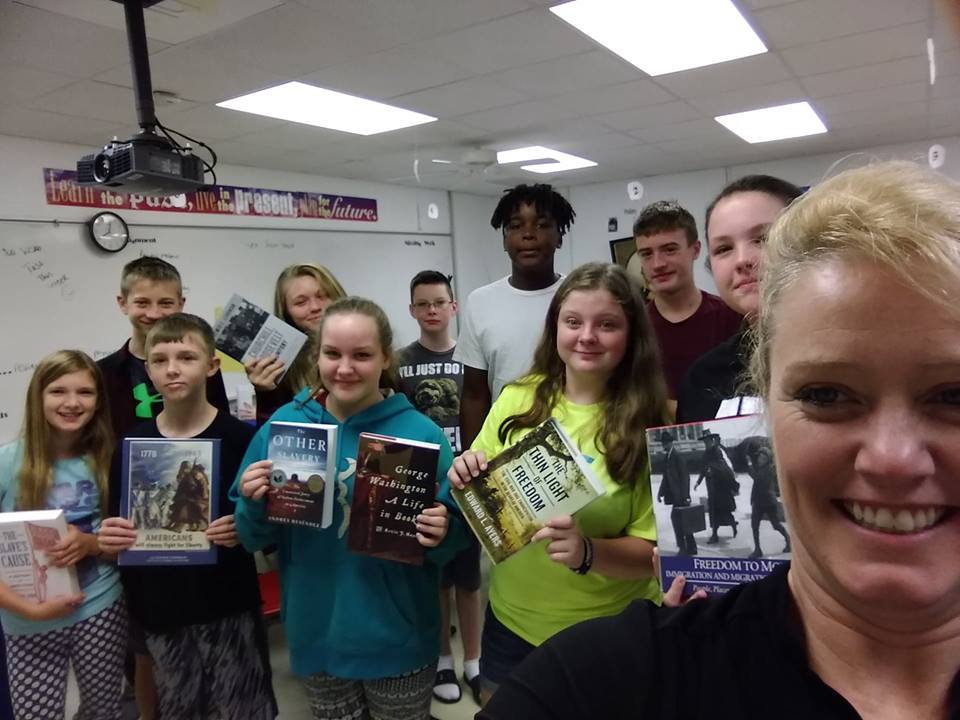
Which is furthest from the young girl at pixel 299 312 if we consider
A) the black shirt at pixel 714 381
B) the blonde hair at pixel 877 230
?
the blonde hair at pixel 877 230

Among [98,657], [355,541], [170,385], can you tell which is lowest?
[98,657]

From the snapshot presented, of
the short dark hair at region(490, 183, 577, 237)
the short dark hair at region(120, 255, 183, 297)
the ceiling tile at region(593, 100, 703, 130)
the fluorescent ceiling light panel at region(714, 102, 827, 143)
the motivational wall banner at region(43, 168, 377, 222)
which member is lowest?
the short dark hair at region(120, 255, 183, 297)

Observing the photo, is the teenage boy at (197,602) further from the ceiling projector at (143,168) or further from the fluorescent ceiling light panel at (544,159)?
the fluorescent ceiling light panel at (544,159)

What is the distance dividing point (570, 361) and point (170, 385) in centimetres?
131

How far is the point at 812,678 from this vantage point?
700 millimetres

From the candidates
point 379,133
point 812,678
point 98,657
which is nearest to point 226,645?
point 98,657

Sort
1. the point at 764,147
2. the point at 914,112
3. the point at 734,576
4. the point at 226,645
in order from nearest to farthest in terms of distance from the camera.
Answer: the point at 734,576
the point at 226,645
the point at 914,112
the point at 764,147

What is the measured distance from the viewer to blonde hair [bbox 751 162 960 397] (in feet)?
2.00

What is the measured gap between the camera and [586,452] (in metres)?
1.60

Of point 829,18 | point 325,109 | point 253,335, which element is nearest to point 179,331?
point 253,335

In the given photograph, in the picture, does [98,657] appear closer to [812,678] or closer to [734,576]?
[734,576]

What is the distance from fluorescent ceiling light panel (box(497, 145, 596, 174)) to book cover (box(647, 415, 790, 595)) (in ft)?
15.8

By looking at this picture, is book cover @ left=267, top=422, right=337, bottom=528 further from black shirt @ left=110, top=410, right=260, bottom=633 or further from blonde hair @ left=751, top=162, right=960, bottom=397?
blonde hair @ left=751, top=162, right=960, bottom=397

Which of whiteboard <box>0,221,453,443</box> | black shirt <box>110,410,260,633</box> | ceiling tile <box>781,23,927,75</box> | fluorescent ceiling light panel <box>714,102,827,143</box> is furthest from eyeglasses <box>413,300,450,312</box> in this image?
fluorescent ceiling light panel <box>714,102,827,143</box>
